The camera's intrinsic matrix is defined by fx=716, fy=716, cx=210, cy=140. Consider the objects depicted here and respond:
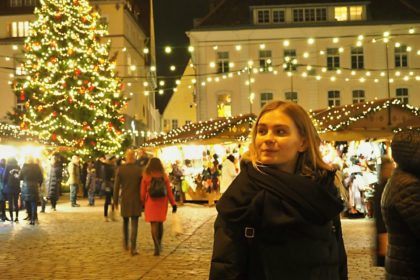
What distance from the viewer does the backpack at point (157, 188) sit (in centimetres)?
1270

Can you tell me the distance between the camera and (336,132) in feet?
73.1

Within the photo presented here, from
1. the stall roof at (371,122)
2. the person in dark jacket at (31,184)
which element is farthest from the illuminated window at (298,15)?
the person in dark jacket at (31,184)

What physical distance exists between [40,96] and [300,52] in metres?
18.9

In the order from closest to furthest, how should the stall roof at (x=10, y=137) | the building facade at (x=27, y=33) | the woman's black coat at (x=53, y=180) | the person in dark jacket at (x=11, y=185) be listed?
the person in dark jacket at (x=11, y=185) < the stall roof at (x=10, y=137) < the woman's black coat at (x=53, y=180) < the building facade at (x=27, y=33)

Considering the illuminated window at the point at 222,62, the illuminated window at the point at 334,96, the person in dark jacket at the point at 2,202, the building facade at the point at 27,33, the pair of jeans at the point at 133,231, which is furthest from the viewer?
the building facade at the point at 27,33

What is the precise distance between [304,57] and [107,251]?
118 ft

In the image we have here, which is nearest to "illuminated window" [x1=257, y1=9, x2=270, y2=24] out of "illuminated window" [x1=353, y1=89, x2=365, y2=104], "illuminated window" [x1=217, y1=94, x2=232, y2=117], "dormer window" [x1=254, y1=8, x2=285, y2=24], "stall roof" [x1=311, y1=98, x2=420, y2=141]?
"dormer window" [x1=254, y1=8, x2=285, y2=24]

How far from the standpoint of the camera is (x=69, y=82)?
3662cm

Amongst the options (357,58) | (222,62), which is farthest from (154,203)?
(357,58)

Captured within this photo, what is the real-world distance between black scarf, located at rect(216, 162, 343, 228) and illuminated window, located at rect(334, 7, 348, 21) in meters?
47.4

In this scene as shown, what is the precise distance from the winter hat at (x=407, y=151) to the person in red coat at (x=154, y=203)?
8526mm

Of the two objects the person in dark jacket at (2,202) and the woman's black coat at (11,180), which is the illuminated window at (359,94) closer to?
the person in dark jacket at (2,202)

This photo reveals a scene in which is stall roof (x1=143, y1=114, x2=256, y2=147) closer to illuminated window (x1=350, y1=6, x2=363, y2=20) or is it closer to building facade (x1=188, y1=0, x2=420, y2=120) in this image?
building facade (x1=188, y1=0, x2=420, y2=120)

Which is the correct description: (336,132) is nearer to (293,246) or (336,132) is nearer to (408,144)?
(408,144)
